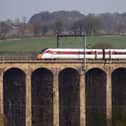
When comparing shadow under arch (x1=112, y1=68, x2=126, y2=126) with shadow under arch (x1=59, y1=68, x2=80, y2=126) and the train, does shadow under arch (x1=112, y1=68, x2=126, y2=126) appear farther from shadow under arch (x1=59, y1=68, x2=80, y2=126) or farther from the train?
the train

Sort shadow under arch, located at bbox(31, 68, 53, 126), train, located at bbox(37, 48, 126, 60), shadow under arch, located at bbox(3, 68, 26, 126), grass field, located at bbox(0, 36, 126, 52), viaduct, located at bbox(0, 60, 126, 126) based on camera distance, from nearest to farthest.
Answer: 1. viaduct, located at bbox(0, 60, 126, 126)
2. shadow under arch, located at bbox(3, 68, 26, 126)
3. shadow under arch, located at bbox(31, 68, 53, 126)
4. train, located at bbox(37, 48, 126, 60)
5. grass field, located at bbox(0, 36, 126, 52)

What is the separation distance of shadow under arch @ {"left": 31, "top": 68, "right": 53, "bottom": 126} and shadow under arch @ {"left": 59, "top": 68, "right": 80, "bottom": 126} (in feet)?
2.40

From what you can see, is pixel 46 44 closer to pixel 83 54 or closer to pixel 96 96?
pixel 83 54

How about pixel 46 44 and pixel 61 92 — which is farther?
pixel 46 44

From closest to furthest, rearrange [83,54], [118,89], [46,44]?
[118,89]
[83,54]
[46,44]

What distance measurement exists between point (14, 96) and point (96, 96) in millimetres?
5447

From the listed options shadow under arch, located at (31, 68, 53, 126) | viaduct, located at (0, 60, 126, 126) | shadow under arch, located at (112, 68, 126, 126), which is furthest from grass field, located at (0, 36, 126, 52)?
shadow under arch, located at (112, 68, 126, 126)

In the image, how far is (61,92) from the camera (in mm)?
41438

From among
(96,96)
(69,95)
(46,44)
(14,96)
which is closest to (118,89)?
(96,96)

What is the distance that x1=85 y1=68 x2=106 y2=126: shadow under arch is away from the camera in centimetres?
4131

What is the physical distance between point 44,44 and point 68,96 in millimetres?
33522

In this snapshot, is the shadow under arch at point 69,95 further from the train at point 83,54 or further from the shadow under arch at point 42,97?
the train at point 83,54

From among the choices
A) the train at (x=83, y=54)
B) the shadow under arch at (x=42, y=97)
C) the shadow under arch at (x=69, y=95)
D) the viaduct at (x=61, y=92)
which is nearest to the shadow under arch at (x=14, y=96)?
the viaduct at (x=61, y=92)

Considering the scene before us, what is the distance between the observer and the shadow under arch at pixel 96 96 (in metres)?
41.3
